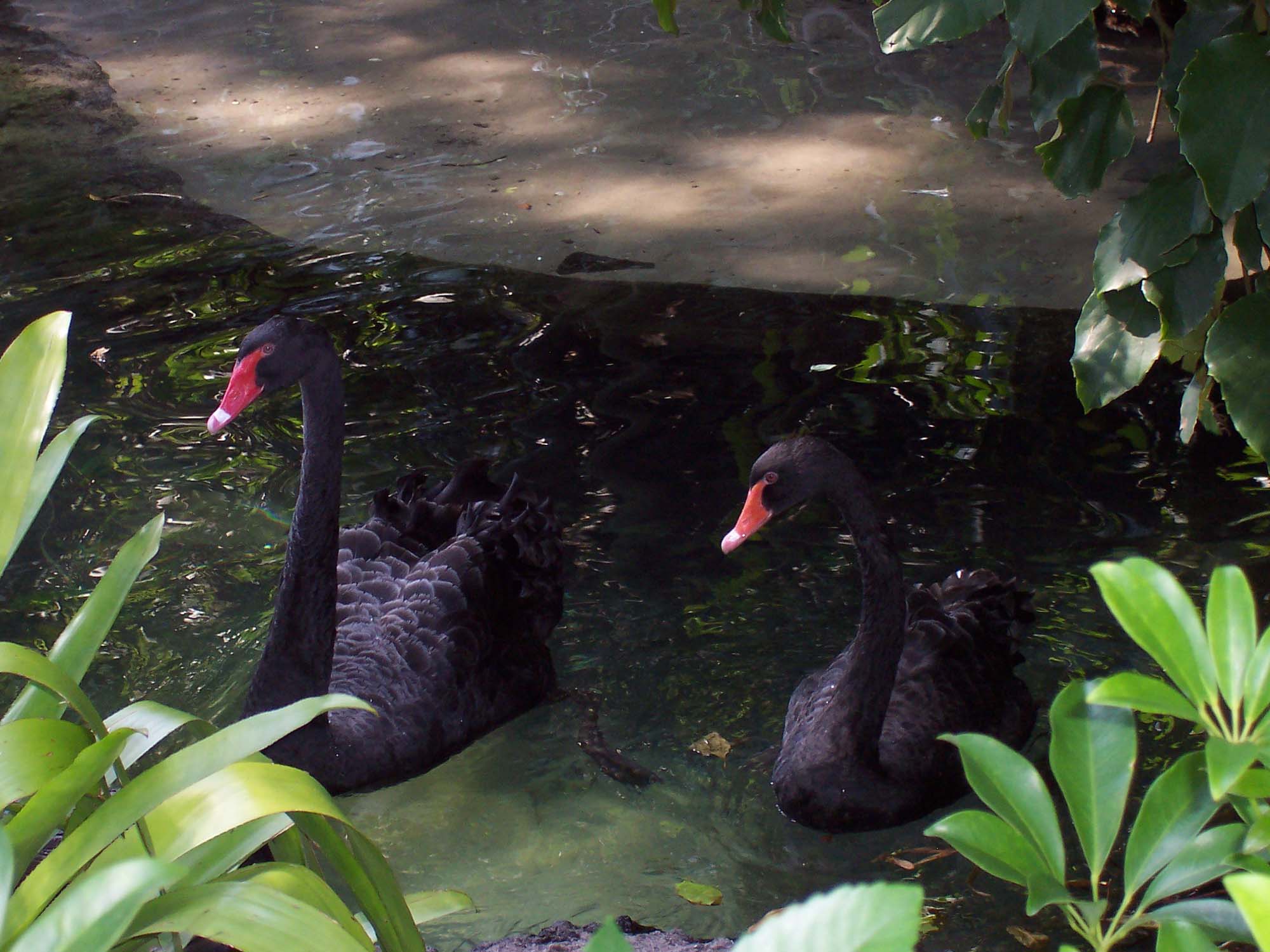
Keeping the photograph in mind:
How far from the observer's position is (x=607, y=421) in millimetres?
3697

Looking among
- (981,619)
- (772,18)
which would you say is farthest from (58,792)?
(981,619)

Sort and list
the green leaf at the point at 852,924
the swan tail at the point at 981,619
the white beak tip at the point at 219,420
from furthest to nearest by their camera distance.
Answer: the swan tail at the point at 981,619 < the white beak tip at the point at 219,420 < the green leaf at the point at 852,924

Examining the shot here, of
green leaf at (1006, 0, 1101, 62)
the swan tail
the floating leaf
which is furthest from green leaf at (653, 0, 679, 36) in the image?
the floating leaf

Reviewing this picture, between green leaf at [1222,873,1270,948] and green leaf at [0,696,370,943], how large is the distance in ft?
2.32

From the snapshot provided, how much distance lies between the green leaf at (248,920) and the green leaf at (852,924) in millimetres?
516

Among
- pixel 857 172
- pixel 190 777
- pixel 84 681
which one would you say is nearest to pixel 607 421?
pixel 84 681

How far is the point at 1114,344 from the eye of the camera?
1.80 metres

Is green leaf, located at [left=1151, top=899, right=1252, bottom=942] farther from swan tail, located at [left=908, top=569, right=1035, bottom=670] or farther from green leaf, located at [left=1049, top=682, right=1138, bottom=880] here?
swan tail, located at [left=908, top=569, right=1035, bottom=670]

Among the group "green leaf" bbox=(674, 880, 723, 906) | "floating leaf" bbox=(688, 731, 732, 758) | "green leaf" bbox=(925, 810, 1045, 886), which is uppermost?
"green leaf" bbox=(925, 810, 1045, 886)

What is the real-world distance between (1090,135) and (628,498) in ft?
5.98

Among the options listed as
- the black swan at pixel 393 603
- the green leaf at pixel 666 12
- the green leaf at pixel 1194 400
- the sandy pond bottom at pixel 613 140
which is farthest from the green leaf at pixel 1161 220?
the sandy pond bottom at pixel 613 140

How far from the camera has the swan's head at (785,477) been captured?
2.39 m

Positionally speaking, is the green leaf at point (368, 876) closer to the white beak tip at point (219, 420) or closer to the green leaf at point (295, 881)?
the green leaf at point (295, 881)

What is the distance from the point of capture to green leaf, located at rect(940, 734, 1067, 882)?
0.89 metres
